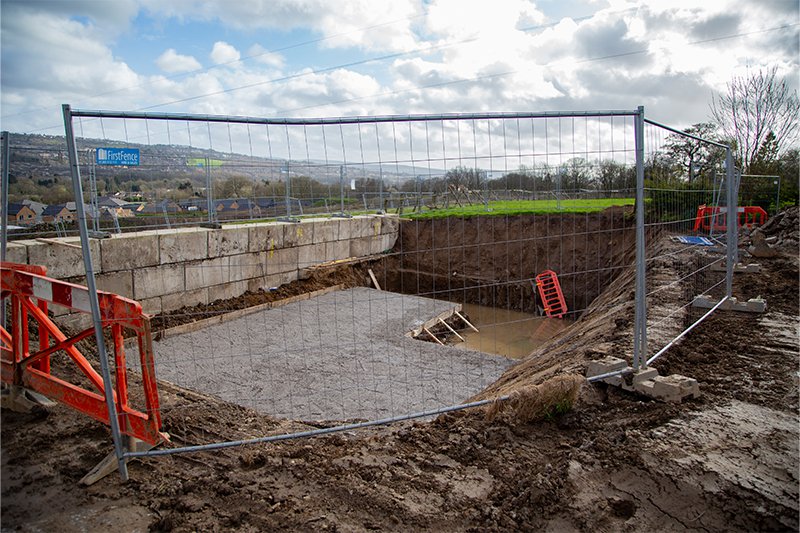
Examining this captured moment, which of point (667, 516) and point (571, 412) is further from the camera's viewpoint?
point (571, 412)

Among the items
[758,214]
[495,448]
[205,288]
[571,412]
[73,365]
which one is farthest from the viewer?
[758,214]

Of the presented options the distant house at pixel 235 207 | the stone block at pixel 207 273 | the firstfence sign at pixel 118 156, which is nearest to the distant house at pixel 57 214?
the stone block at pixel 207 273

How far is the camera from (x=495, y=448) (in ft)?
12.7

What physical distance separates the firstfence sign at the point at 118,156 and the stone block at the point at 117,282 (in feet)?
14.4

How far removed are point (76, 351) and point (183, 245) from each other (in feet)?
24.4

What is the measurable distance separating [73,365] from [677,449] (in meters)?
6.52

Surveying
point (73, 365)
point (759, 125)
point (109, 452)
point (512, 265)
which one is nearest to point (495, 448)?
point (109, 452)

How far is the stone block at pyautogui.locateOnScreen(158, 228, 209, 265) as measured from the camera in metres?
10.7

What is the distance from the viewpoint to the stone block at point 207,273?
11.4 m

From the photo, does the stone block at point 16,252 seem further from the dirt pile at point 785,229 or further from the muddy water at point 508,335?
the dirt pile at point 785,229

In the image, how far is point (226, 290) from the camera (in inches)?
484

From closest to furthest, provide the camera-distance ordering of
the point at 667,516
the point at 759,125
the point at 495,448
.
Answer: the point at 667,516 < the point at 495,448 < the point at 759,125

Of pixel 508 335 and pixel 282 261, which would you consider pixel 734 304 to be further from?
pixel 282 261

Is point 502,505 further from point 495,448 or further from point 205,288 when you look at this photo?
point 205,288
